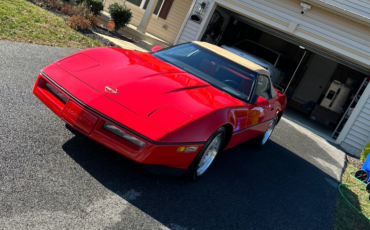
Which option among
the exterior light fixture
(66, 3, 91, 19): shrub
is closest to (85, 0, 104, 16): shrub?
(66, 3, 91, 19): shrub

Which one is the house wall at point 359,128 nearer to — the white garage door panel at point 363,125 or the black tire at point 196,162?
the white garage door panel at point 363,125

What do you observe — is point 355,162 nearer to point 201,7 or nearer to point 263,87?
point 263,87

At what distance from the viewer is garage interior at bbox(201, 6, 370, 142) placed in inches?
485

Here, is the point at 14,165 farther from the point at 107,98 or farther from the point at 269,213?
the point at 269,213

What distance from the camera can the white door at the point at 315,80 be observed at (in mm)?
15953

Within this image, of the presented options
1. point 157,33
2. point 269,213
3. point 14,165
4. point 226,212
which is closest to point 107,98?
point 14,165

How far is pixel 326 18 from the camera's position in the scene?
10594 mm

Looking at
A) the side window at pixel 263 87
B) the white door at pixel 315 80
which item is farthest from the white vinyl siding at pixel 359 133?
the white door at pixel 315 80

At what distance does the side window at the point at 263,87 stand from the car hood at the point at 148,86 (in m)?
0.78

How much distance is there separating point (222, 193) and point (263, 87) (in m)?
1.94

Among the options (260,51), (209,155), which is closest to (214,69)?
(209,155)

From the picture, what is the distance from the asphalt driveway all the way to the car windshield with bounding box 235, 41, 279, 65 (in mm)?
7661

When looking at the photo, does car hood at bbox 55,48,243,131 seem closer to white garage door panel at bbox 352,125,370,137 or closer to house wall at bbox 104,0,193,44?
white garage door panel at bbox 352,125,370,137

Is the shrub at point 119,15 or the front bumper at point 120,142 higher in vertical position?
the shrub at point 119,15
